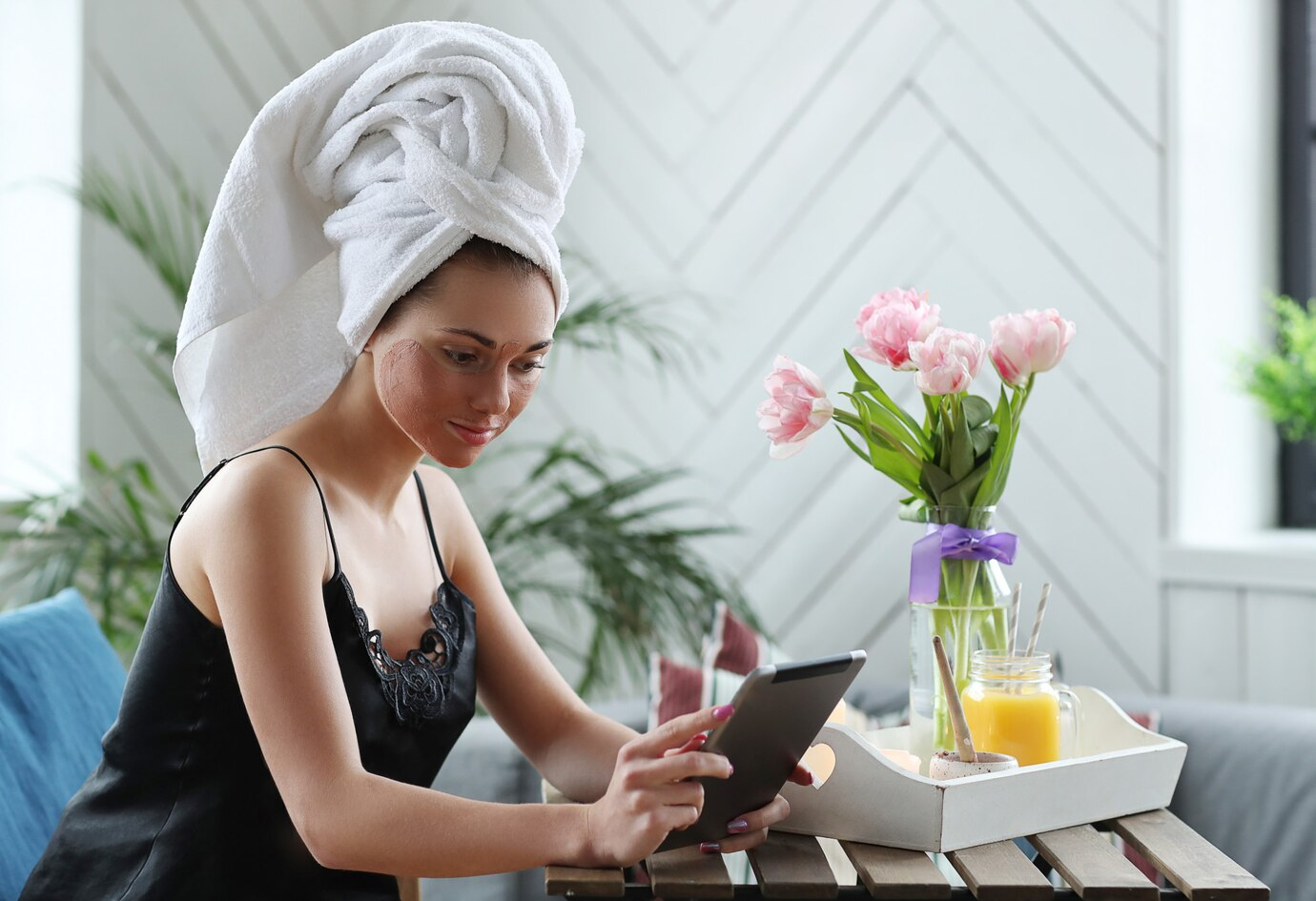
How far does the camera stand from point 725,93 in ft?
8.65

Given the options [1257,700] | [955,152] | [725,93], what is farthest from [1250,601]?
[725,93]

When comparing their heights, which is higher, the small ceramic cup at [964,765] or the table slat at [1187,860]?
the small ceramic cup at [964,765]

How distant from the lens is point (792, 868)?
1.09 meters

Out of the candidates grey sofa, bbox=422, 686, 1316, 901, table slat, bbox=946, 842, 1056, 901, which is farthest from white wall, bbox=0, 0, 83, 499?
table slat, bbox=946, 842, 1056, 901

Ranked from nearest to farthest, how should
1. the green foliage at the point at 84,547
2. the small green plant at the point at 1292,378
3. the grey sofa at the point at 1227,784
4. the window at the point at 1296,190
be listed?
the grey sofa at the point at 1227,784 < the green foliage at the point at 84,547 < the small green plant at the point at 1292,378 < the window at the point at 1296,190

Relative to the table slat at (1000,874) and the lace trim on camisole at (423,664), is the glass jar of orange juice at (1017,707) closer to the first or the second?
the table slat at (1000,874)

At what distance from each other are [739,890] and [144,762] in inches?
22.7

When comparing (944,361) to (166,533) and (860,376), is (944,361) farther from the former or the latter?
(166,533)

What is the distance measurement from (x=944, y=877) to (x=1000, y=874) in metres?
0.05

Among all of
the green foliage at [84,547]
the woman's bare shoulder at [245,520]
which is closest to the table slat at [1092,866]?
the woman's bare shoulder at [245,520]

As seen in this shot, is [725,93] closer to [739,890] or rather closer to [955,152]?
[955,152]

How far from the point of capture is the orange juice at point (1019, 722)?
125 cm

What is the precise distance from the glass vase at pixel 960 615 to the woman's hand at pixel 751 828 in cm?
23

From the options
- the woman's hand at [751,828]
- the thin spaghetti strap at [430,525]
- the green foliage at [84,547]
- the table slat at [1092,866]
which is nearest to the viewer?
the table slat at [1092,866]
